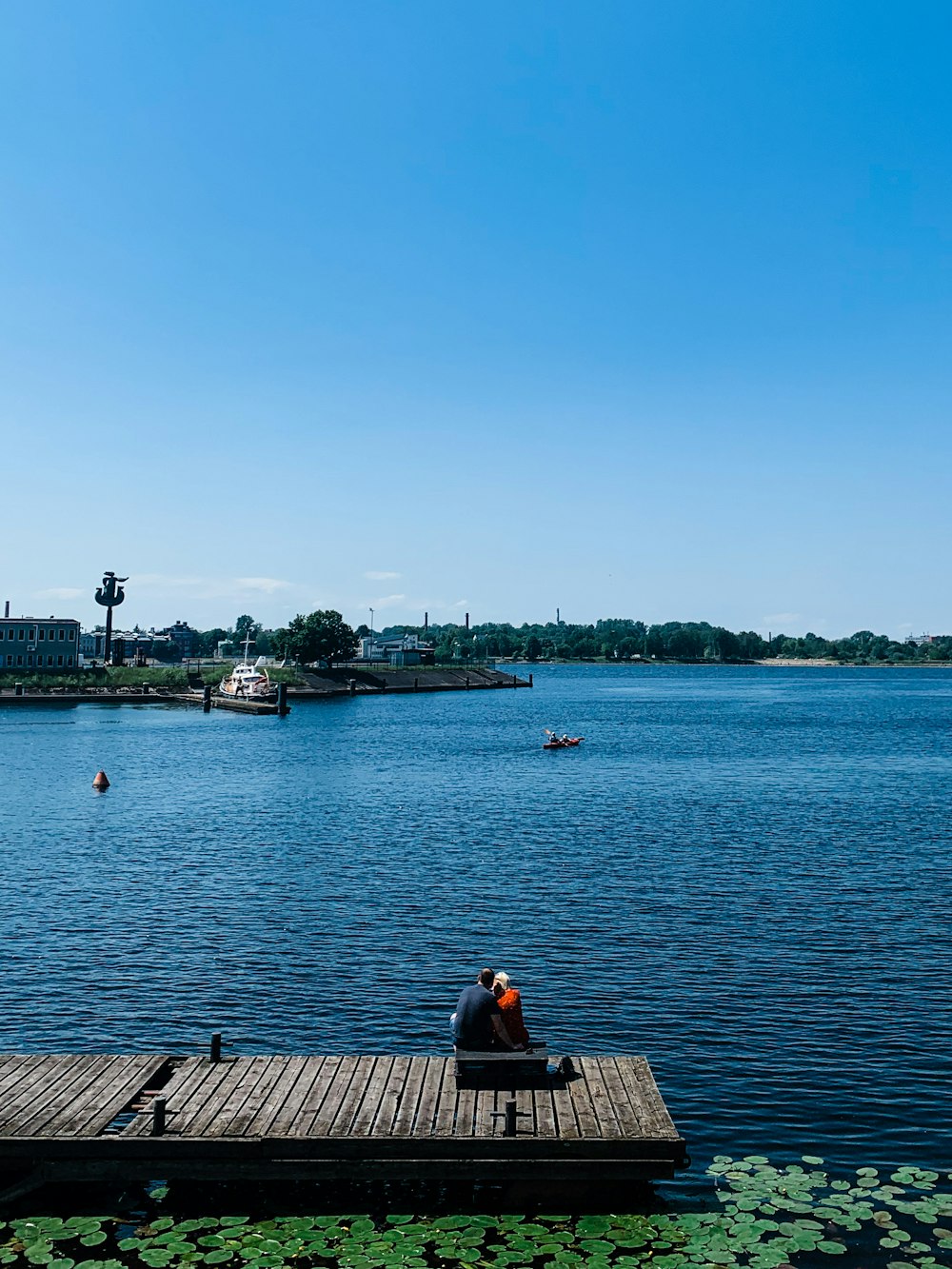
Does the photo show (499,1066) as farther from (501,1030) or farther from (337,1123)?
(337,1123)

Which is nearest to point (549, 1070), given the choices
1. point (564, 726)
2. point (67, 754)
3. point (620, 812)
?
point (620, 812)

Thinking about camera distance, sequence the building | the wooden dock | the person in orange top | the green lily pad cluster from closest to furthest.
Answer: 1. the green lily pad cluster
2. the wooden dock
3. the person in orange top
4. the building

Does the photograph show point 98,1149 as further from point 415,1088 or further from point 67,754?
point 67,754

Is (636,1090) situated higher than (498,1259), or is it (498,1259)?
(636,1090)

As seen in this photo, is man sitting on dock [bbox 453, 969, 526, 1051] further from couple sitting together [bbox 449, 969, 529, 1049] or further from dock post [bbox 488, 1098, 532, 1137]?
dock post [bbox 488, 1098, 532, 1137]

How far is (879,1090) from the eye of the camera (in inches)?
947

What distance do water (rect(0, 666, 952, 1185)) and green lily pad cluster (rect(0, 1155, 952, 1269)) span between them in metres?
2.64

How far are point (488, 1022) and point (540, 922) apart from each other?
703 inches

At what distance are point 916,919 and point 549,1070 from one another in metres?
23.4

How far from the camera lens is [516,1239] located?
669 inches

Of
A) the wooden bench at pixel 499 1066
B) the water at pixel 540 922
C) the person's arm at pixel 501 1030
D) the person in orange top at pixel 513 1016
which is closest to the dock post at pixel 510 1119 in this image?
the wooden bench at pixel 499 1066

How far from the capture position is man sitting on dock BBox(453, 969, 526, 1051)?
2077cm

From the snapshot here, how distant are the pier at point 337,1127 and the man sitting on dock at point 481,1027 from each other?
0.70m

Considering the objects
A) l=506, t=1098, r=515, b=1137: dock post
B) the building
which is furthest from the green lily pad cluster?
the building
